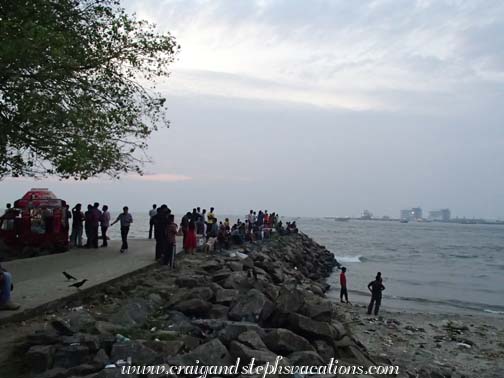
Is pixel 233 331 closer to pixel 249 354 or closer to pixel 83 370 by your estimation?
pixel 249 354

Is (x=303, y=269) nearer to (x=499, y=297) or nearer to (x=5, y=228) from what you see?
(x=499, y=297)

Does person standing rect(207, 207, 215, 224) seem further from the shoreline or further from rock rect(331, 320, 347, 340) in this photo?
rock rect(331, 320, 347, 340)

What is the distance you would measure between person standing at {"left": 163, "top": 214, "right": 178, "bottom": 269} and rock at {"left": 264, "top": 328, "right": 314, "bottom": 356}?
5.50 metres

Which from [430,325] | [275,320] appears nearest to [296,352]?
[275,320]

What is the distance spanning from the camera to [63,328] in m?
5.80

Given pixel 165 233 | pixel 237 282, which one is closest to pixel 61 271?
pixel 165 233

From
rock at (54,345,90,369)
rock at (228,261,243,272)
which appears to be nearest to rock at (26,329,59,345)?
rock at (54,345,90,369)

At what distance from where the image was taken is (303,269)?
24.4 meters

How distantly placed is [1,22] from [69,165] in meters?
2.76

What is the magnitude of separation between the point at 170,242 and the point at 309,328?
547cm

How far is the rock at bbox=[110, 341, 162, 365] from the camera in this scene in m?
5.14

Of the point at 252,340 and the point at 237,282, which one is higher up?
the point at 237,282

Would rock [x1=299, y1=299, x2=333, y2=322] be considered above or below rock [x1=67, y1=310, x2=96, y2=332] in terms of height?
below

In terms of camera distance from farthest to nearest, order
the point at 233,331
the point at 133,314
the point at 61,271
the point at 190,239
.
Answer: the point at 190,239
the point at 61,271
the point at 133,314
the point at 233,331
